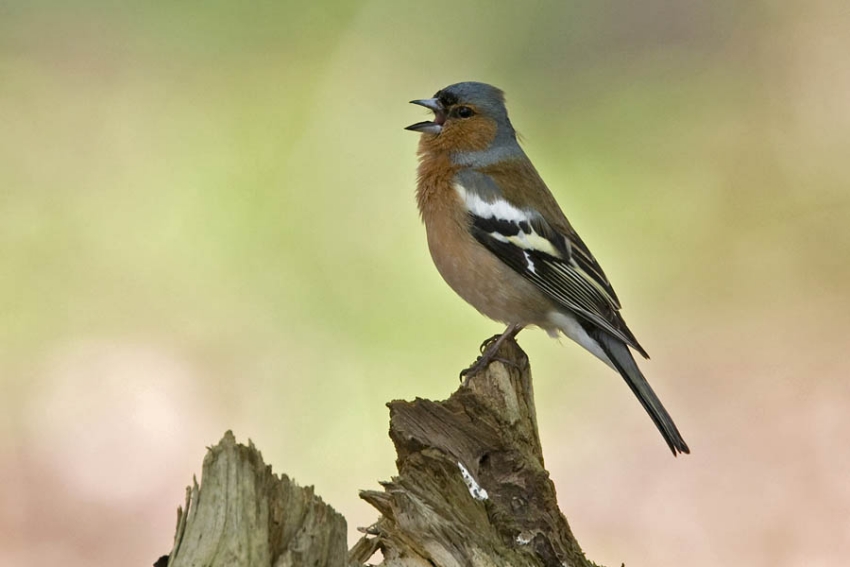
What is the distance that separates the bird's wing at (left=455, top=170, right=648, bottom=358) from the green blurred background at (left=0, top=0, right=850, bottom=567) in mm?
1655

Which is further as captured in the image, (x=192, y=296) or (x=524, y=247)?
(x=192, y=296)

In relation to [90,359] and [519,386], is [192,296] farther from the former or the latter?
[519,386]

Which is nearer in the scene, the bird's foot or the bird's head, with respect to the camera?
the bird's foot

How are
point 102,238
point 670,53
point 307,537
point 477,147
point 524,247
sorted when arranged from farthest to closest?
point 670,53 → point 102,238 → point 477,147 → point 524,247 → point 307,537

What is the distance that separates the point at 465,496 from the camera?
12.5 feet

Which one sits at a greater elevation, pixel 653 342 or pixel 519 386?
pixel 653 342

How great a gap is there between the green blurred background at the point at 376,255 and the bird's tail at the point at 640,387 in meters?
1.53

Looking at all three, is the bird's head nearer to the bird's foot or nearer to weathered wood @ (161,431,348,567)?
the bird's foot

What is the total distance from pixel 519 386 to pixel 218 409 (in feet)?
9.97

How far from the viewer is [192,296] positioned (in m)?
8.02

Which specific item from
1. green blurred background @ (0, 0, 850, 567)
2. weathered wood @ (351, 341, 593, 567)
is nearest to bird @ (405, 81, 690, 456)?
weathered wood @ (351, 341, 593, 567)

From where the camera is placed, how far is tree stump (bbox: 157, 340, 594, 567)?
3309mm

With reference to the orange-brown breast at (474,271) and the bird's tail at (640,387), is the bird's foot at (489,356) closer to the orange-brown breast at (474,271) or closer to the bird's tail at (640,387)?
the orange-brown breast at (474,271)

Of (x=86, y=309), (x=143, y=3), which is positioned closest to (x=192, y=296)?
(x=86, y=309)
